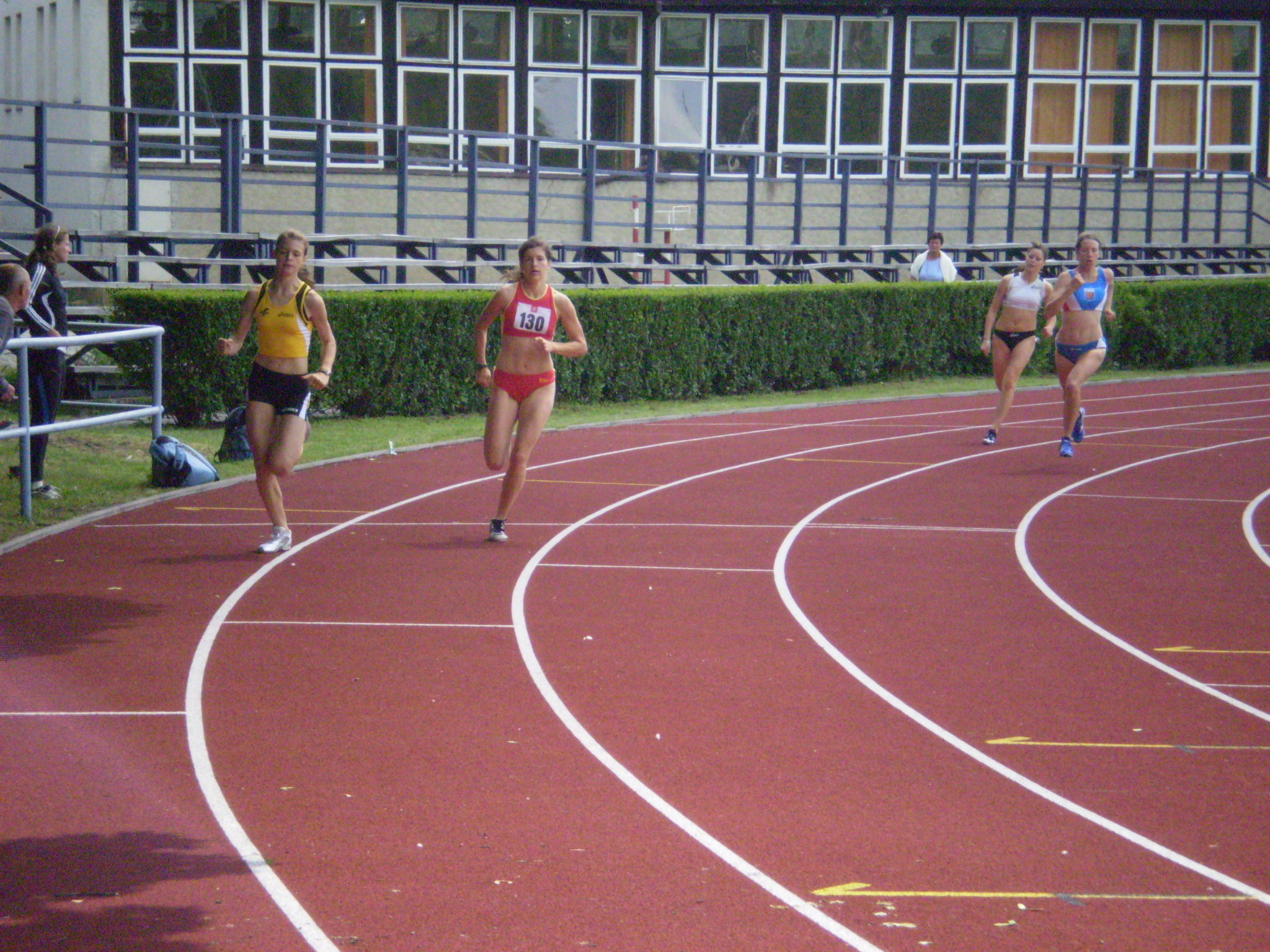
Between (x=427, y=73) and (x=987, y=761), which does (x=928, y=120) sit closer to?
(x=427, y=73)

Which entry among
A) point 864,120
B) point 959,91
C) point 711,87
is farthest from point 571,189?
point 959,91

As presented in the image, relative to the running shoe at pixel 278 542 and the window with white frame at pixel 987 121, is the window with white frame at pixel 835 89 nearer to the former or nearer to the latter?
the window with white frame at pixel 987 121

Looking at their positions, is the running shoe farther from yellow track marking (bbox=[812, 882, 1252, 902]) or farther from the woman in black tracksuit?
yellow track marking (bbox=[812, 882, 1252, 902])

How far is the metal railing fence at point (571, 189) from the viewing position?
2302 centimetres

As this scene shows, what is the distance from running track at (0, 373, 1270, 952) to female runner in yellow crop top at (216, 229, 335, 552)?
64 cm

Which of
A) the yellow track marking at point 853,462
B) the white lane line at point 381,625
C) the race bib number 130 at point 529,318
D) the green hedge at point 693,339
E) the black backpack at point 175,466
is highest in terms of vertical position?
the race bib number 130 at point 529,318

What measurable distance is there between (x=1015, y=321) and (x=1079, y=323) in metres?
1.12

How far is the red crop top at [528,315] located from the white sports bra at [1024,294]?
6778 millimetres

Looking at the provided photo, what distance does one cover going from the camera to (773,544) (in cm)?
1059

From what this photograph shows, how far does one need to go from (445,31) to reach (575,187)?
3530 millimetres

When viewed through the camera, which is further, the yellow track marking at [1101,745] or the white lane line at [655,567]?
the white lane line at [655,567]

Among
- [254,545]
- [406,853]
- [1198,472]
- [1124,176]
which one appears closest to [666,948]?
[406,853]

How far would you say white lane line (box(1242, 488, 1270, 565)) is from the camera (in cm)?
1056

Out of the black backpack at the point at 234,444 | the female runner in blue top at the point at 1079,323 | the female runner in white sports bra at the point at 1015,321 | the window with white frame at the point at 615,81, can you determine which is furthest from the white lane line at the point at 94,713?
the window with white frame at the point at 615,81
